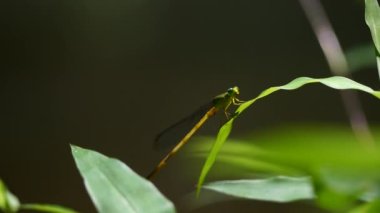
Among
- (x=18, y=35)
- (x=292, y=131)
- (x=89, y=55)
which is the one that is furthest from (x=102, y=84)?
(x=292, y=131)

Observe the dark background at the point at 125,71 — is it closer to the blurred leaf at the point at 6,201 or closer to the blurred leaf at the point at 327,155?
the blurred leaf at the point at 6,201

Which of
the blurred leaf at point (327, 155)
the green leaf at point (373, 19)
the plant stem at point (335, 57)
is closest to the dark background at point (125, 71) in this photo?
the plant stem at point (335, 57)

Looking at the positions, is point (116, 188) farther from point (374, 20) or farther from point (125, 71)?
point (125, 71)

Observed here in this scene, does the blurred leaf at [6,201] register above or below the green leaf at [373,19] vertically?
above

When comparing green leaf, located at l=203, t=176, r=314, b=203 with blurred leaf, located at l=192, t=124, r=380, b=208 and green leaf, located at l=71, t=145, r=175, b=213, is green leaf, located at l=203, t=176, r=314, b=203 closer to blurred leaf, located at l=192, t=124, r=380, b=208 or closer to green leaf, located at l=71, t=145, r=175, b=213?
green leaf, located at l=71, t=145, r=175, b=213

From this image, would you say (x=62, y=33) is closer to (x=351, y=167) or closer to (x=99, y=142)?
(x=99, y=142)

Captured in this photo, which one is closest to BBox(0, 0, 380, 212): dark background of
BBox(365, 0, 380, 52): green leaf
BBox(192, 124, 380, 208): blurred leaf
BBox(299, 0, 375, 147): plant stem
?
BBox(299, 0, 375, 147): plant stem

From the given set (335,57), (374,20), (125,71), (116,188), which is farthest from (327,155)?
(125,71)
